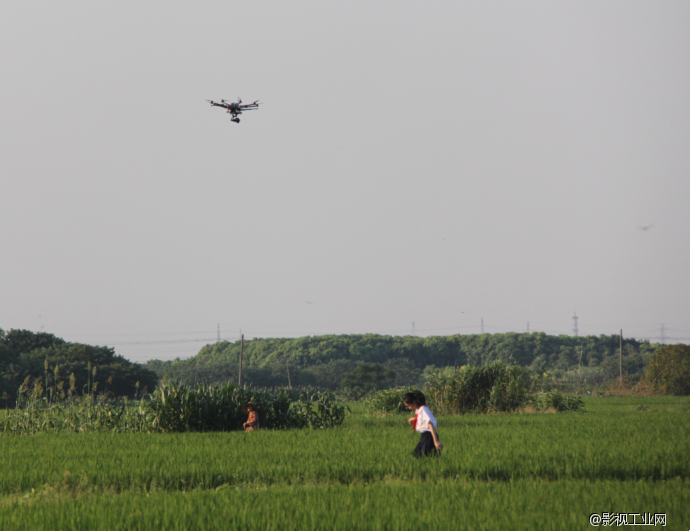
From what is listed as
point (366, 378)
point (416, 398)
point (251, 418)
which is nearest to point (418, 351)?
point (366, 378)

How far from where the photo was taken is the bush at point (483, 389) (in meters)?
23.8

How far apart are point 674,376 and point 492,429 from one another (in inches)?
1287

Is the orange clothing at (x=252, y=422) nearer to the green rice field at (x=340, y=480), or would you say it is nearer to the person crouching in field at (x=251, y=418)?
the person crouching in field at (x=251, y=418)

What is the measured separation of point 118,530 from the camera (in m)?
6.11

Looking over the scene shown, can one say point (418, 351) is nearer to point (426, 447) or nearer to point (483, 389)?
point (483, 389)

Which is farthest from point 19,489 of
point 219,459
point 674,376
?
point 674,376

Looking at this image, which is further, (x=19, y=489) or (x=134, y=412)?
(x=134, y=412)

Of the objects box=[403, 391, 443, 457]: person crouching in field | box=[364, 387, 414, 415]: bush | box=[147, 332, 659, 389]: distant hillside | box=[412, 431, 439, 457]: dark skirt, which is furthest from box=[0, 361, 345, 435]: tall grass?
box=[147, 332, 659, 389]: distant hillside

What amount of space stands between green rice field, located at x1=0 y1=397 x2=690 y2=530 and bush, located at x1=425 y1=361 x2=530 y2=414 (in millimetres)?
8819

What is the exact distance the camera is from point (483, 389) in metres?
24.2

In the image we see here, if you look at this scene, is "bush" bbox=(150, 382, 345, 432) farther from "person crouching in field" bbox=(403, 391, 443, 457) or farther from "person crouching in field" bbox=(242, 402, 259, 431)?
"person crouching in field" bbox=(403, 391, 443, 457)

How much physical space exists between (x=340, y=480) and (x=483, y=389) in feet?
51.8

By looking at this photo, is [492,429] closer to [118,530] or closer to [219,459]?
[219,459]

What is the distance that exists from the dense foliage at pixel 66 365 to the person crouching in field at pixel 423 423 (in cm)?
3351
